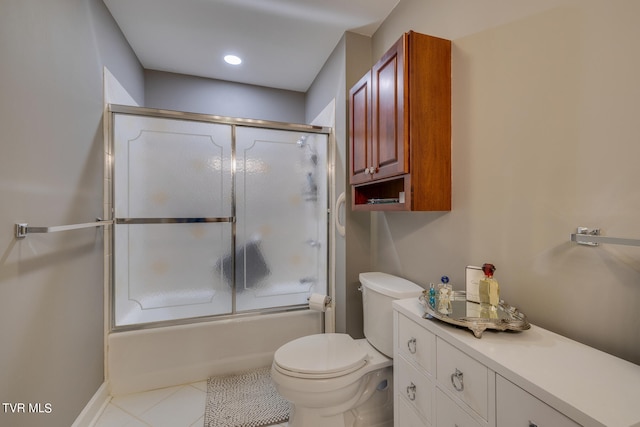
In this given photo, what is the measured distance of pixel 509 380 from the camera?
64 cm

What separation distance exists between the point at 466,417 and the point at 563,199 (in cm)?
72

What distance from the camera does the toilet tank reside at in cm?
133

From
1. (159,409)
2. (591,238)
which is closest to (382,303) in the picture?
(591,238)

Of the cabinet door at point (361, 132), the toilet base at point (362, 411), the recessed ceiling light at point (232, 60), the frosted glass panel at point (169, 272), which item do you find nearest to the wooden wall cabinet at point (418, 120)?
the cabinet door at point (361, 132)

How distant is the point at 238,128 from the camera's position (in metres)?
2.03

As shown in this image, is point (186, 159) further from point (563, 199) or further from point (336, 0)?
point (563, 199)

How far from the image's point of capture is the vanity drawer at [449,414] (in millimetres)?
758

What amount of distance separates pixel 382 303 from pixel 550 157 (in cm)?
94

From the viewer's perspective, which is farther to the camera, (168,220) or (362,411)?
(168,220)

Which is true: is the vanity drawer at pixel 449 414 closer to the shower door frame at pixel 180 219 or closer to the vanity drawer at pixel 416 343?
the vanity drawer at pixel 416 343

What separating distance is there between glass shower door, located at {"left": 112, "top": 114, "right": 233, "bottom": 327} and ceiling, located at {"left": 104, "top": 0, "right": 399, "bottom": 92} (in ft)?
2.27

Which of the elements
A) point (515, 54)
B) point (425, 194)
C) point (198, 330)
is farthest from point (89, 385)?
point (515, 54)

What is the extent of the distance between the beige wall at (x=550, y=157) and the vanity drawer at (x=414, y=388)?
1.43 ft

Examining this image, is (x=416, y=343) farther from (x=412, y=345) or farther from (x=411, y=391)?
(x=411, y=391)
